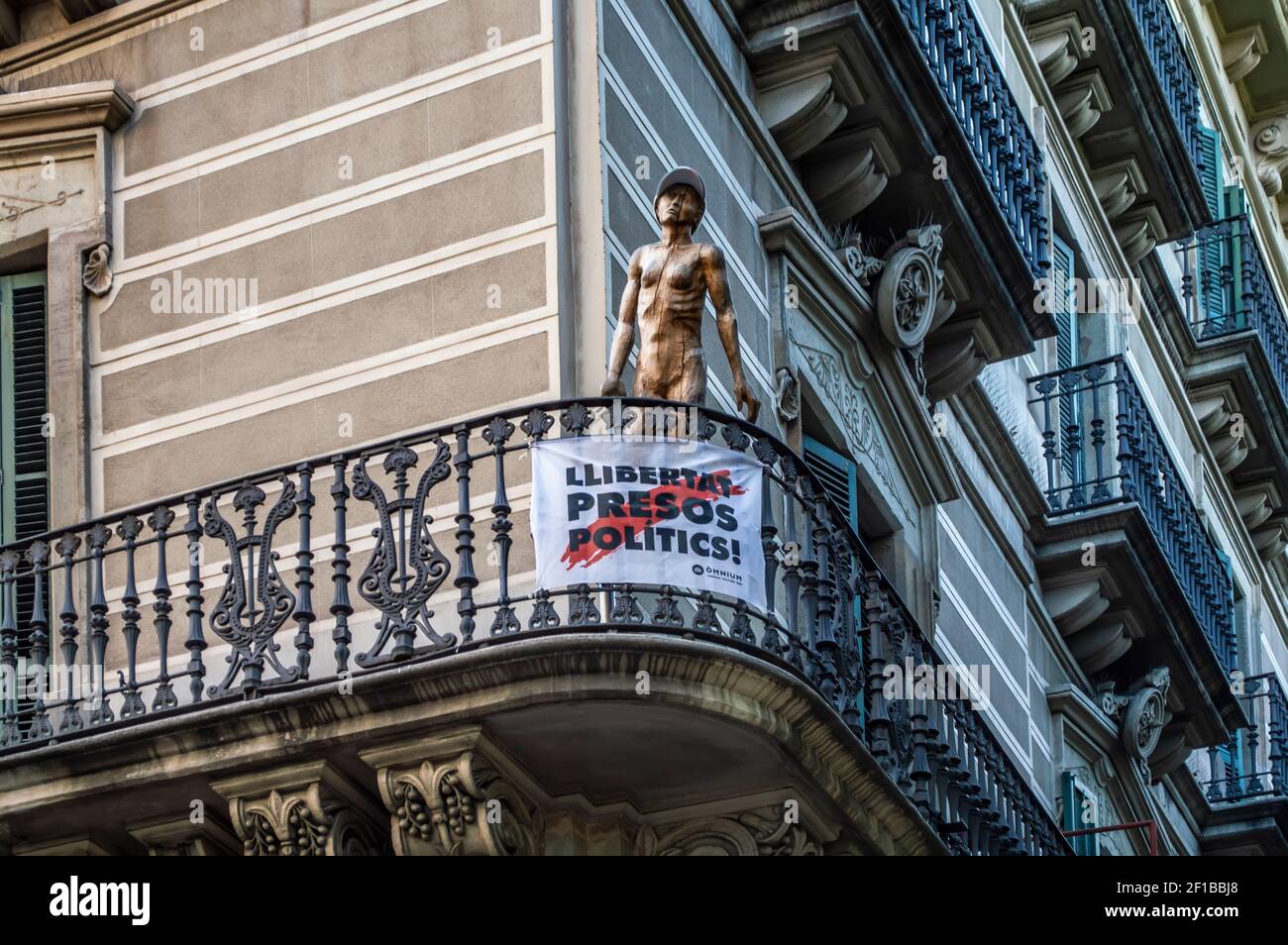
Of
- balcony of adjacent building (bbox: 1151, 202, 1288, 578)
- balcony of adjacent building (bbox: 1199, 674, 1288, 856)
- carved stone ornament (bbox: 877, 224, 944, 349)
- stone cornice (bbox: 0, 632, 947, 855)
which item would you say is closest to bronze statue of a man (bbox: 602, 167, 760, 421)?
stone cornice (bbox: 0, 632, 947, 855)

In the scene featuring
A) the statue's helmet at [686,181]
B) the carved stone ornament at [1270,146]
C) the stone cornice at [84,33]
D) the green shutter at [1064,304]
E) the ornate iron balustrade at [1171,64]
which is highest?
the carved stone ornament at [1270,146]

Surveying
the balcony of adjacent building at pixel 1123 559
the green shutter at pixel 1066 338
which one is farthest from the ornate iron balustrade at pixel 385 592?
the green shutter at pixel 1066 338

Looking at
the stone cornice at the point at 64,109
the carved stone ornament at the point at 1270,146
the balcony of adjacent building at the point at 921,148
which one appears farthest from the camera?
the carved stone ornament at the point at 1270,146

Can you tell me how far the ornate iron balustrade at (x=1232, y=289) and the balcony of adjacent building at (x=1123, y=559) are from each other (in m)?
4.60

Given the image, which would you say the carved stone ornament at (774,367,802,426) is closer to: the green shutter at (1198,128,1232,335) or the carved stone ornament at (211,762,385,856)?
the carved stone ornament at (211,762,385,856)

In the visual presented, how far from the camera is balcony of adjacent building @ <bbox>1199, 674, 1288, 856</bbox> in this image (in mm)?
26562

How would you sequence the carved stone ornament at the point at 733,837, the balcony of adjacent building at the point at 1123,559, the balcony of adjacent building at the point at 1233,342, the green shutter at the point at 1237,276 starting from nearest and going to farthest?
the carved stone ornament at the point at 733,837
the balcony of adjacent building at the point at 1123,559
the balcony of adjacent building at the point at 1233,342
the green shutter at the point at 1237,276

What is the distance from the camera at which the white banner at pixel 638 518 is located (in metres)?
13.7

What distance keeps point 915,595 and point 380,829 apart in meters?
6.02

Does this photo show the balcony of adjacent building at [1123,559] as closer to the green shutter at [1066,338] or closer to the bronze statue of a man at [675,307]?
the green shutter at [1066,338]

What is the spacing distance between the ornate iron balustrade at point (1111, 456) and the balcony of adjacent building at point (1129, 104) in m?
2.04

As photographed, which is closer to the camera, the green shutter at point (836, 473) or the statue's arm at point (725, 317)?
the statue's arm at point (725, 317)

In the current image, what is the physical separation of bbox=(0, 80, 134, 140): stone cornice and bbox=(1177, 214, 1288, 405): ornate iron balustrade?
14.5 m
